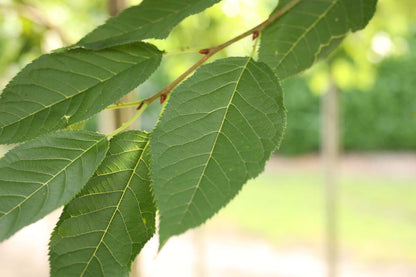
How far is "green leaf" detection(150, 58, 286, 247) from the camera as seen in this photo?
0.30m

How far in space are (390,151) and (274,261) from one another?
147 inches

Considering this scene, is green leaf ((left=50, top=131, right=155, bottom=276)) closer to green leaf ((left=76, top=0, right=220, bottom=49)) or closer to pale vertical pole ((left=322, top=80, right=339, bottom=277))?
green leaf ((left=76, top=0, right=220, bottom=49))

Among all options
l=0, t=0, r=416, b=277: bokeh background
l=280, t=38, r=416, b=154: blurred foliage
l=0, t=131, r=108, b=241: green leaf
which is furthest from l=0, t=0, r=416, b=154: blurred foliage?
l=280, t=38, r=416, b=154: blurred foliage

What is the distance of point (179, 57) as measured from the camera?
→ 2.43 metres

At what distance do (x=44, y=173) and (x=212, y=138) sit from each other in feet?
0.38

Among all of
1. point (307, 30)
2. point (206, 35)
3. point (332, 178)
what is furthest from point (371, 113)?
point (307, 30)

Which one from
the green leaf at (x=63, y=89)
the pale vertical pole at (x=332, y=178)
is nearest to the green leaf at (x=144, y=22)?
the green leaf at (x=63, y=89)

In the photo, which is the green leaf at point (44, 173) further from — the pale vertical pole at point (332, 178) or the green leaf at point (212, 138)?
the pale vertical pole at point (332, 178)

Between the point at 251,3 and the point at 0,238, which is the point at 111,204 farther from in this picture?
the point at 251,3

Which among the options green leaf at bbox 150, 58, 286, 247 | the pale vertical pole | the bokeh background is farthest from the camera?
the pale vertical pole

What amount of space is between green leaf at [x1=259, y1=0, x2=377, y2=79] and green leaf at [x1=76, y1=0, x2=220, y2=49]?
9 centimetres

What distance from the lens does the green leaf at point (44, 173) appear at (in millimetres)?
304

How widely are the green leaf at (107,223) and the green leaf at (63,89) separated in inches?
1.9

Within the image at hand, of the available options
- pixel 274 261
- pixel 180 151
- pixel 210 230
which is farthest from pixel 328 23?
pixel 210 230
